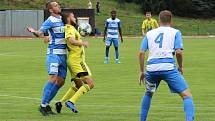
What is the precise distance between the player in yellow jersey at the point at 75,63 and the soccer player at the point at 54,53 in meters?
0.13

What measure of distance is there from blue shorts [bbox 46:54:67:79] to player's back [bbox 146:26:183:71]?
2.65 meters

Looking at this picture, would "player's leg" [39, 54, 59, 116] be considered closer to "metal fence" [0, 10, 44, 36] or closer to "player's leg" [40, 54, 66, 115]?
"player's leg" [40, 54, 66, 115]

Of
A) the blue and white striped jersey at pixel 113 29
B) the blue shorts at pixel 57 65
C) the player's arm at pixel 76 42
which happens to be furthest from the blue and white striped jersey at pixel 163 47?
the blue and white striped jersey at pixel 113 29

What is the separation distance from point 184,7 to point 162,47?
77363 mm

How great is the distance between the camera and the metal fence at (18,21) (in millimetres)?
64250

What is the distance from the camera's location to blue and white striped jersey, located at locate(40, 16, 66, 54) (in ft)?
43.1

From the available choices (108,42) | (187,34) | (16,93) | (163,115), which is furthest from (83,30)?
(187,34)

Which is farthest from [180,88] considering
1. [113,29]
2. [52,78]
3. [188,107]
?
[113,29]

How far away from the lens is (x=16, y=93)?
17.0 meters

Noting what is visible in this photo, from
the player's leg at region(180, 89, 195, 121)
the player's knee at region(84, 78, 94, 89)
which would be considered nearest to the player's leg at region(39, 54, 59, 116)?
the player's knee at region(84, 78, 94, 89)

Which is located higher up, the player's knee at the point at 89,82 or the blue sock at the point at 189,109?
the player's knee at the point at 89,82

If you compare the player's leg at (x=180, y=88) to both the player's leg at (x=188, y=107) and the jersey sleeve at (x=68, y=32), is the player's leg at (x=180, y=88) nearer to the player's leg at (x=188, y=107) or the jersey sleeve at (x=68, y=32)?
the player's leg at (x=188, y=107)

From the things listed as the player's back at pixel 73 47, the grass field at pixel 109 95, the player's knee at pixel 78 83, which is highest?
the player's back at pixel 73 47

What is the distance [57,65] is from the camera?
1302cm
